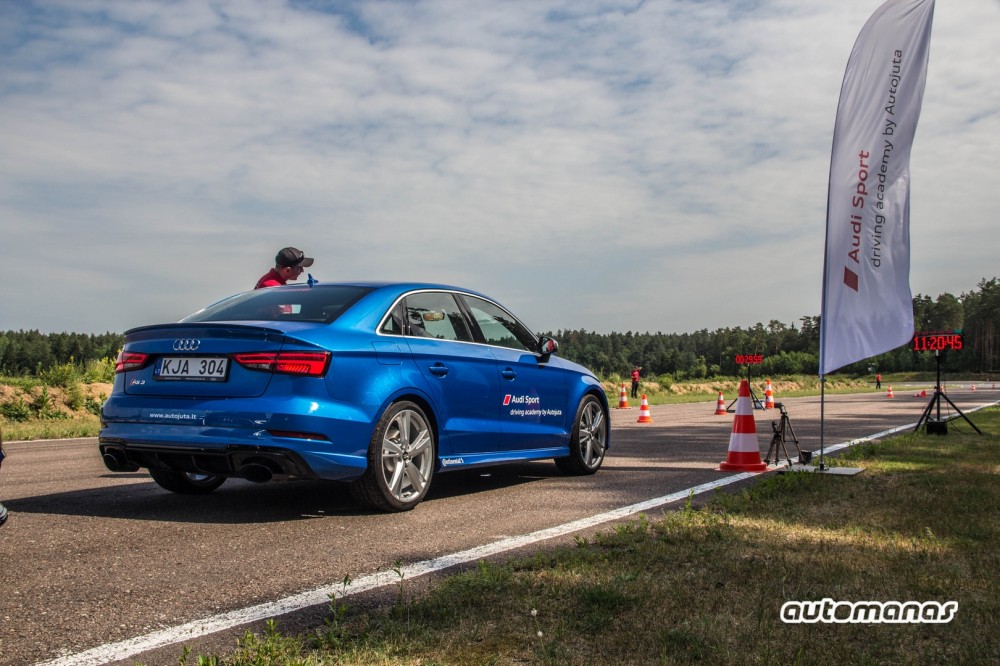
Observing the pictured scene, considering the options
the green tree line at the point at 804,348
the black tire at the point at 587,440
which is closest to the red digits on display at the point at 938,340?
the black tire at the point at 587,440

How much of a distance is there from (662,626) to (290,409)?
9.23ft

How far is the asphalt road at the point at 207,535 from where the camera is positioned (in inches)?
129

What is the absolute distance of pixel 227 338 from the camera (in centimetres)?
530

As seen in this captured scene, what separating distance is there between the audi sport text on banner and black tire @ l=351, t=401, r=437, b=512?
11.9ft

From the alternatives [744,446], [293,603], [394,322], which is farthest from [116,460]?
[744,446]

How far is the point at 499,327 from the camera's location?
7.18m

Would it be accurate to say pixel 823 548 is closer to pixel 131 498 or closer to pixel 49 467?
pixel 131 498

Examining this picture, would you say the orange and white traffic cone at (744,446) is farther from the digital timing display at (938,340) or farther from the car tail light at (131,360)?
the digital timing display at (938,340)

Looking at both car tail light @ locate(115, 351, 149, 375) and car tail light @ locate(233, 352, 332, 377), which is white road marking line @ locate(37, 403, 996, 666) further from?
car tail light @ locate(115, 351, 149, 375)

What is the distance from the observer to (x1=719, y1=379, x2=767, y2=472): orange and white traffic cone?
814 centimetres

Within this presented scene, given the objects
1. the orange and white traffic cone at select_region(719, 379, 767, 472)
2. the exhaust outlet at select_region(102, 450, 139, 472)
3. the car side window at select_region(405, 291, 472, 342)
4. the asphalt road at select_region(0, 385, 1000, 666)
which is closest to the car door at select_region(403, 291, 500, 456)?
the car side window at select_region(405, 291, 472, 342)

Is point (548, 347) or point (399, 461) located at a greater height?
point (548, 347)

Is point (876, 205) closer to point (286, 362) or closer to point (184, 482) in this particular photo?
point (286, 362)

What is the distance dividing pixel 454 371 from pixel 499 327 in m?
1.01
